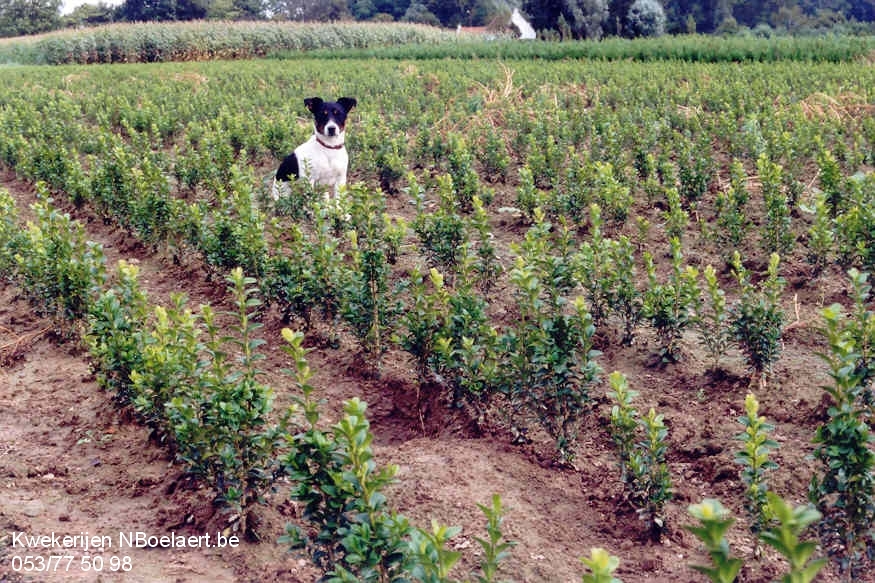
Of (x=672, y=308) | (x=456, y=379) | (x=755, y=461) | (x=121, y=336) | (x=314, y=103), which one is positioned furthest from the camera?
(x=314, y=103)

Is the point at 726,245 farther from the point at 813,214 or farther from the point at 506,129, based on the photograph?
the point at 506,129

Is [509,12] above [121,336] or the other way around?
above

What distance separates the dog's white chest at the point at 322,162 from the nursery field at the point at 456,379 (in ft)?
1.33

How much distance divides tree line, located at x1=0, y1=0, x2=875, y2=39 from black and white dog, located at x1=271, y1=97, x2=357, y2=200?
97.2ft

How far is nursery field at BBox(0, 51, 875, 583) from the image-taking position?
3156 millimetres

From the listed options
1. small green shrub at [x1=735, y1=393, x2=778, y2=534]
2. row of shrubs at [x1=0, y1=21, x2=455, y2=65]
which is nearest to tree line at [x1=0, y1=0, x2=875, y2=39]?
Answer: row of shrubs at [x1=0, y1=21, x2=455, y2=65]

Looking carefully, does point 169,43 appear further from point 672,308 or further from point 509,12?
point 672,308

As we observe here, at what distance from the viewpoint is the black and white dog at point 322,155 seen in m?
7.84

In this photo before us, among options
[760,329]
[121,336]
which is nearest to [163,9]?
[121,336]

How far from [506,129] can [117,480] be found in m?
7.91

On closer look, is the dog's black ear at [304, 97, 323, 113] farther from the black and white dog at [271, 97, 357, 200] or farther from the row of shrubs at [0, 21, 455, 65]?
the row of shrubs at [0, 21, 455, 65]

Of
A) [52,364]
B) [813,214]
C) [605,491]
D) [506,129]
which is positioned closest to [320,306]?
[52,364]

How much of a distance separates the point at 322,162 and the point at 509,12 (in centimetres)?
5157

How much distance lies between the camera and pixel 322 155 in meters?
7.86
